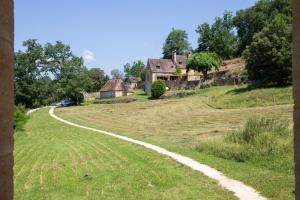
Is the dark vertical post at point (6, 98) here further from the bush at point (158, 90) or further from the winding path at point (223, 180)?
the bush at point (158, 90)

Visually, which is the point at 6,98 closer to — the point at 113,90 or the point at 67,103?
the point at 67,103

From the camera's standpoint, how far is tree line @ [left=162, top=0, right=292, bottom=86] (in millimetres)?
48000

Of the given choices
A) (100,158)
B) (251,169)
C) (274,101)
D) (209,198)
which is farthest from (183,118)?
(209,198)

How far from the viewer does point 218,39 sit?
100 m

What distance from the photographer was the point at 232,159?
1648cm

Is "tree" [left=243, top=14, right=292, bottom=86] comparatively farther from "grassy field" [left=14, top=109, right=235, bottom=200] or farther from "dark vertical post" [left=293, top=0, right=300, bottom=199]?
"dark vertical post" [left=293, top=0, right=300, bottom=199]

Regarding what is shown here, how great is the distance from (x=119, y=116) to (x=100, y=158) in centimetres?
2869

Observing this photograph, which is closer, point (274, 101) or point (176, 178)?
point (176, 178)

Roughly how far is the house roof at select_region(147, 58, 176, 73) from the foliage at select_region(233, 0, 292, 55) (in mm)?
16115

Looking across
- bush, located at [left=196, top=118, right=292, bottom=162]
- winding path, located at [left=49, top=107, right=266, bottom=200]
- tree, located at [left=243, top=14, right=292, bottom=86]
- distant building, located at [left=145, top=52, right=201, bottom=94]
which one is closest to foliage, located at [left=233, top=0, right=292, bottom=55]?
distant building, located at [left=145, top=52, right=201, bottom=94]

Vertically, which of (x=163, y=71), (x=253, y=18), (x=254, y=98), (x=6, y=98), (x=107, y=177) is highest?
(x=253, y=18)

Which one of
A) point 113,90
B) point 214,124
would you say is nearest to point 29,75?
point 113,90

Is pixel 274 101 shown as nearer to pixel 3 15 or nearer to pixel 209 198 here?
pixel 209 198

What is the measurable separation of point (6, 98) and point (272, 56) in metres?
46.6
